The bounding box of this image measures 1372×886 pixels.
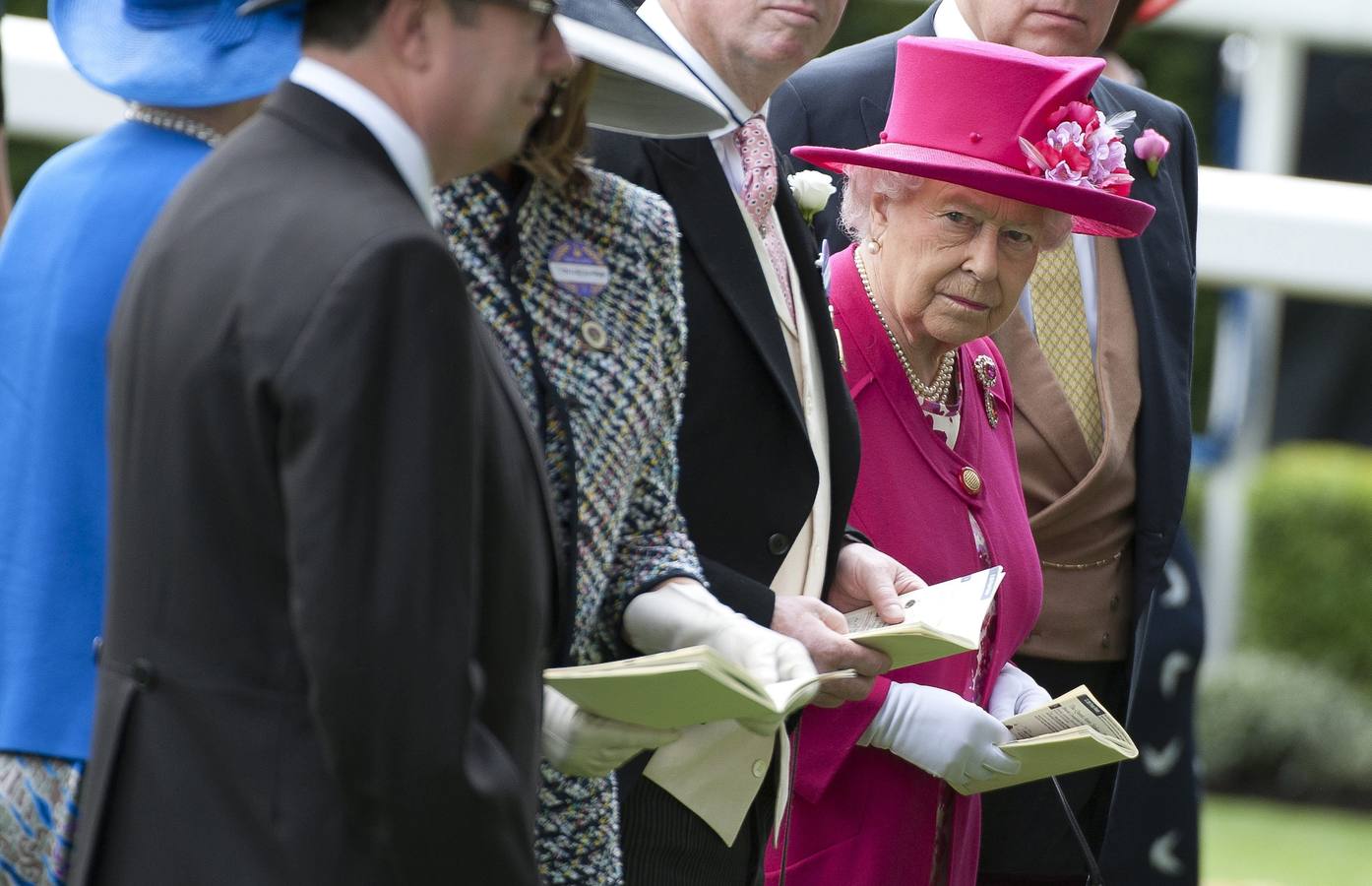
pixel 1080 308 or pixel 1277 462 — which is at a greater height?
pixel 1080 308

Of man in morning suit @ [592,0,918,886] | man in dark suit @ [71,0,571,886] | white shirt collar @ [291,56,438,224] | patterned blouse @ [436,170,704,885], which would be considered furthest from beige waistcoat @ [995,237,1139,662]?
white shirt collar @ [291,56,438,224]

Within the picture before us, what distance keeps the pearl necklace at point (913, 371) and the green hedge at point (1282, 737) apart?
22.4ft

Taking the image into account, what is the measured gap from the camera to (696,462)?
267cm

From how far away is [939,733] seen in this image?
3.00 meters

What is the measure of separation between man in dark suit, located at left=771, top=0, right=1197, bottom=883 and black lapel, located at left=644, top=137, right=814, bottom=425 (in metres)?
0.92

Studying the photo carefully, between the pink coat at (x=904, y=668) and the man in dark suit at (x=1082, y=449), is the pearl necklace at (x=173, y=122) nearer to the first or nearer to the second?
the pink coat at (x=904, y=668)

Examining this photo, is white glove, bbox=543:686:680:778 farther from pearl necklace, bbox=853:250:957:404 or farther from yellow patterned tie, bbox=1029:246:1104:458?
yellow patterned tie, bbox=1029:246:1104:458

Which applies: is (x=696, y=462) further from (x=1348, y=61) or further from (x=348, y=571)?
(x=1348, y=61)

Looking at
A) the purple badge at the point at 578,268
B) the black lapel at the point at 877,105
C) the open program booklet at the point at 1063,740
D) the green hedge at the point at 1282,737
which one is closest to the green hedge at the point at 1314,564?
the green hedge at the point at 1282,737

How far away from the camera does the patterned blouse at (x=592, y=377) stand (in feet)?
7.26

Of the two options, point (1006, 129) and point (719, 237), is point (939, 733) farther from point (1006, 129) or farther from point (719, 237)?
point (1006, 129)

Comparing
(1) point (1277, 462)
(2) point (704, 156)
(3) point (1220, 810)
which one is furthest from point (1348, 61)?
(2) point (704, 156)

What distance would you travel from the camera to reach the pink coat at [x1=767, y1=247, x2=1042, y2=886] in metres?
3.10

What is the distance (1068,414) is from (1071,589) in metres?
0.33
